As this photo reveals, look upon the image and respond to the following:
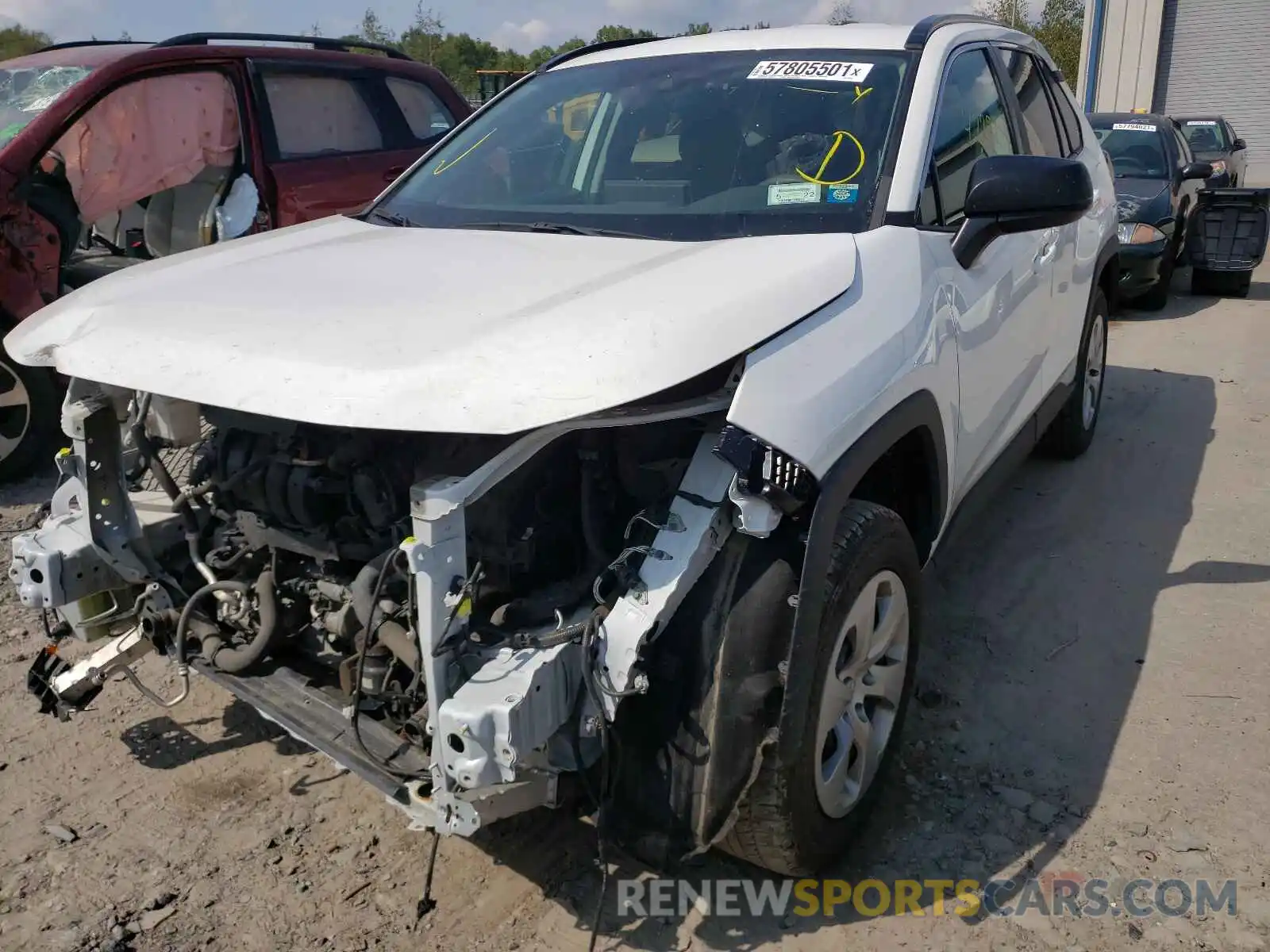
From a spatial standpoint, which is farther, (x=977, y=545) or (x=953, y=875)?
(x=977, y=545)

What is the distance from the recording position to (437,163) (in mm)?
3707

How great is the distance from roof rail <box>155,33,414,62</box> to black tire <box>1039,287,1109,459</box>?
14.6 ft

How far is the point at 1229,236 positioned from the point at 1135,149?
1.19 metres

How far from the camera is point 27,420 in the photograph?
16.9 feet

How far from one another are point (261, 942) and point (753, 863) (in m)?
1.13

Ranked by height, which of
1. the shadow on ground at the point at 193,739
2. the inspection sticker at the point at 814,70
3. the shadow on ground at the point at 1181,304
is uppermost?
the inspection sticker at the point at 814,70

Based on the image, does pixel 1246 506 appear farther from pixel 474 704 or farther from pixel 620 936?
pixel 474 704

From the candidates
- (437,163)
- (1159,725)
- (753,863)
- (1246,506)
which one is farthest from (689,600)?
(1246,506)

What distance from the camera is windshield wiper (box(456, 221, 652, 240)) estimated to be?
2885 mm

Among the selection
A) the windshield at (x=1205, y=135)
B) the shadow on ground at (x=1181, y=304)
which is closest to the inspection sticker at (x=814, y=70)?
the shadow on ground at (x=1181, y=304)

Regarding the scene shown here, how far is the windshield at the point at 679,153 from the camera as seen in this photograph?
2857 millimetres

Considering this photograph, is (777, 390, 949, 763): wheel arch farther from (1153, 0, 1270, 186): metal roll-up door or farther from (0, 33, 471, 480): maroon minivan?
(1153, 0, 1270, 186): metal roll-up door

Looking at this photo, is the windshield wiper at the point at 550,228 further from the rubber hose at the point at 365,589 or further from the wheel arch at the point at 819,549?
the rubber hose at the point at 365,589

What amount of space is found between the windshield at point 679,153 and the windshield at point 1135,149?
25.7 ft
